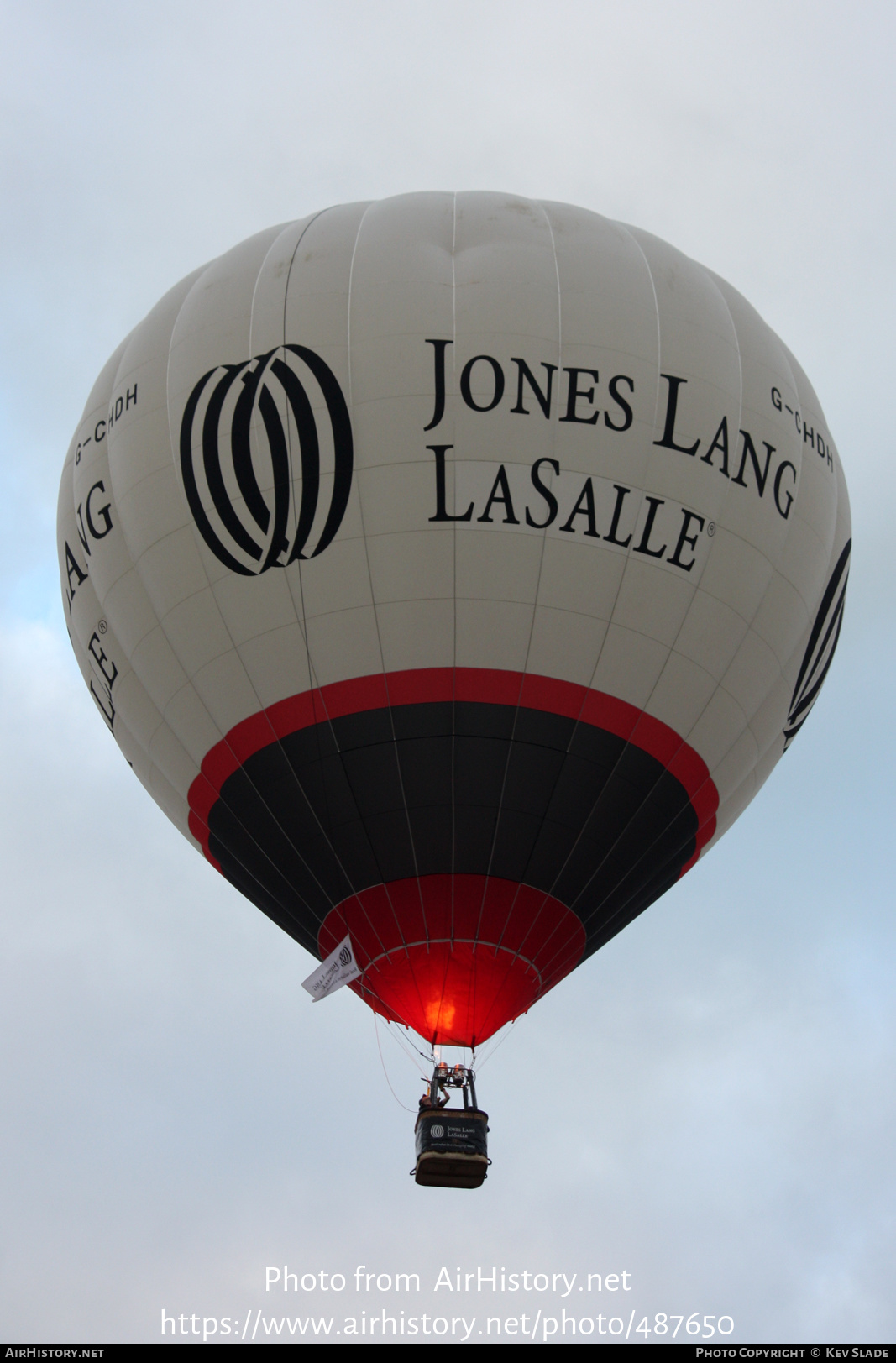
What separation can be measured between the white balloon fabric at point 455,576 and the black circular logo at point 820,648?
573 millimetres

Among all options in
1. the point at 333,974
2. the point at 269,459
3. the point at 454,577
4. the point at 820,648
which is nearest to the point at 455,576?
the point at 454,577

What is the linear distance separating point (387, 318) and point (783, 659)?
4.24 m

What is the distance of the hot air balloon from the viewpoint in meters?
10.5

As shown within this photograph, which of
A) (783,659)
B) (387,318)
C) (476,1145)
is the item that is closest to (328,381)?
(387,318)

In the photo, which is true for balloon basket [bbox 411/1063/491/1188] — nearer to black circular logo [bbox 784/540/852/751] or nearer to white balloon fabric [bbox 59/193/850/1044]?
white balloon fabric [bbox 59/193/850/1044]

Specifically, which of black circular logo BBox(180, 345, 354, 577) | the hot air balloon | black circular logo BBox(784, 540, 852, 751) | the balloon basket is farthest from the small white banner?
black circular logo BBox(784, 540, 852, 751)

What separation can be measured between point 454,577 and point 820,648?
386cm

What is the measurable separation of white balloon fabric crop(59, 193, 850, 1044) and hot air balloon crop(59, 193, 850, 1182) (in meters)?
0.02

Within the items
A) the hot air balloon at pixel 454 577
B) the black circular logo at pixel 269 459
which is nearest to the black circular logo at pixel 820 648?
the hot air balloon at pixel 454 577

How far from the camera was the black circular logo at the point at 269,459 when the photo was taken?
34.6 ft

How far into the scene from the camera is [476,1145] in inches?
400

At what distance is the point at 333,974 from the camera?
10734 mm

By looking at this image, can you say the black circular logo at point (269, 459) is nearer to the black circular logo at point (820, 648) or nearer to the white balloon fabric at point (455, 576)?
the white balloon fabric at point (455, 576)

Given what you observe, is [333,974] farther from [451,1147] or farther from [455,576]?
[455,576]
